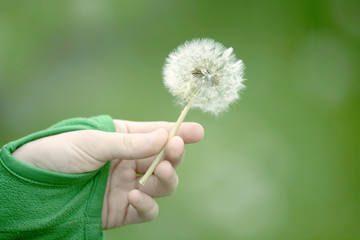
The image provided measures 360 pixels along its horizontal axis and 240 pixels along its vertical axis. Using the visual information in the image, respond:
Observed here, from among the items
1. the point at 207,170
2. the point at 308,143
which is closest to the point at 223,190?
the point at 207,170

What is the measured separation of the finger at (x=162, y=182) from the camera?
0.66 metres

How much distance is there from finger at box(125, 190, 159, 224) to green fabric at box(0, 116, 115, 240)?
0.07 metres

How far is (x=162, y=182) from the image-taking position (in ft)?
2.27

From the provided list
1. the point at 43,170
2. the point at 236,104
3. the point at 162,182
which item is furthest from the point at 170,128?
the point at 236,104

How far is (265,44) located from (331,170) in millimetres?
588

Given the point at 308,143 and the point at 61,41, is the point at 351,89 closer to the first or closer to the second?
the point at 308,143

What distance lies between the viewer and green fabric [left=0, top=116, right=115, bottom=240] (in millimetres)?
592

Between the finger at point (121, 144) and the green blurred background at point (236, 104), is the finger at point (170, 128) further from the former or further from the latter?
the green blurred background at point (236, 104)

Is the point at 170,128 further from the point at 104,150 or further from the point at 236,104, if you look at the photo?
the point at 236,104

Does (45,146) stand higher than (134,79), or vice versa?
(134,79)

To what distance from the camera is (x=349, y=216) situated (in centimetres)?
146

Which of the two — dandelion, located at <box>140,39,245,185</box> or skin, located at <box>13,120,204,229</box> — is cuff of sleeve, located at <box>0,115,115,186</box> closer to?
skin, located at <box>13,120,204,229</box>

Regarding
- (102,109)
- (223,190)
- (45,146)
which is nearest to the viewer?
(45,146)

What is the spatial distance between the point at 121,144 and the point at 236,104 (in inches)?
37.8
